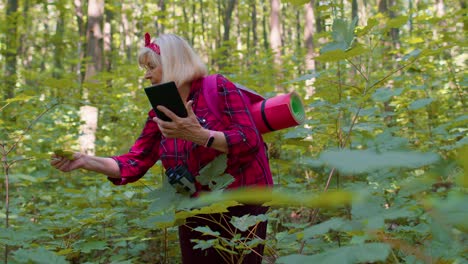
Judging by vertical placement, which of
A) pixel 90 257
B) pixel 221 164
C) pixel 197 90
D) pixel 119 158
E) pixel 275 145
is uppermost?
pixel 197 90

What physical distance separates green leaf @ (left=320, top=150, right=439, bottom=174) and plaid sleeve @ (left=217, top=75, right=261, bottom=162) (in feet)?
4.49

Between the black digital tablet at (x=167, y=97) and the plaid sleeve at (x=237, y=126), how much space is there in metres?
0.24

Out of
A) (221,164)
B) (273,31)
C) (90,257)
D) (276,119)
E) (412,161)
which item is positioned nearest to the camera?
(412,161)

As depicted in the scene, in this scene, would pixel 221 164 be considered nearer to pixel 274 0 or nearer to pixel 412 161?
pixel 412 161

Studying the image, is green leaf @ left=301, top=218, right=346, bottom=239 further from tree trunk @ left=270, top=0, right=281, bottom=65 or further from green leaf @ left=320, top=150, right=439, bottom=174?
tree trunk @ left=270, top=0, right=281, bottom=65

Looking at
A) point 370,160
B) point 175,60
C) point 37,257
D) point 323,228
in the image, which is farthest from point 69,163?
point 370,160

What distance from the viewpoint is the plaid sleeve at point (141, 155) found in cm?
237

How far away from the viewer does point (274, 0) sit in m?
11.5

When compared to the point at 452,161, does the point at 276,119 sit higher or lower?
lower

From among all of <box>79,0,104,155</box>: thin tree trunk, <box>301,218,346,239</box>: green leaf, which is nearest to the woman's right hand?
<box>301,218,346,239</box>: green leaf

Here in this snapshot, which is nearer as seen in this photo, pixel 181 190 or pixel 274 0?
pixel 181 190

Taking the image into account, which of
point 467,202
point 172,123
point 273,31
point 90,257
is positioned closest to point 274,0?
point 273,31

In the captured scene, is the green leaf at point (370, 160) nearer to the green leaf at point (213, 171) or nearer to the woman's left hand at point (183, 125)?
the green leaf at point (213, 171)

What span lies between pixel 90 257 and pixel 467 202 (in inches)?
125
